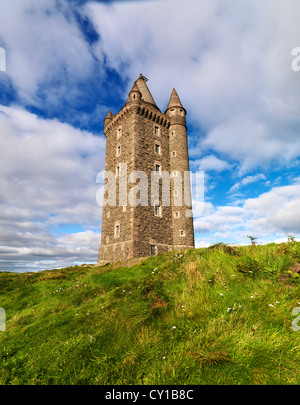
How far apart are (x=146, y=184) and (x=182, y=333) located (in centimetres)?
1967

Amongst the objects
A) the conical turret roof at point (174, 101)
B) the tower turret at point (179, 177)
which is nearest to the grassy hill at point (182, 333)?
the tower turret at point (179, 177)

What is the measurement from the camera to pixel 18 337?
17.1ft

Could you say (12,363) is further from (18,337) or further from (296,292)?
(296,292)

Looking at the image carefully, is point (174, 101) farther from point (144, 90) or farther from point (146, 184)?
point (146, 184)

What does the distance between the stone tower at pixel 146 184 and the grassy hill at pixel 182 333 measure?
14.9 meters

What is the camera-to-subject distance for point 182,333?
3752 mm

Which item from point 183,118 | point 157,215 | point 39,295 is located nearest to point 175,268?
point 39,295

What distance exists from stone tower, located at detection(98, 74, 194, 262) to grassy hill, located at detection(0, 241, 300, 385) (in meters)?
14.9

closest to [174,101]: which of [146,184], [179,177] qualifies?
[179,177]

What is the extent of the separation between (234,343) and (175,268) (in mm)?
3769

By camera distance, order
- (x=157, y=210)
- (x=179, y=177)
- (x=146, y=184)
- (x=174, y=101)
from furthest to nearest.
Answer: (x=174, y=101)
(x=179, y=177)
(x=157, y=210)
(x=146, y=184)

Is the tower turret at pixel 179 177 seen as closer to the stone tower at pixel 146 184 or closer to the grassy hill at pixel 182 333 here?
the stone tower at pixel 146 184

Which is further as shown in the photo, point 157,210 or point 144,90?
point 144,90

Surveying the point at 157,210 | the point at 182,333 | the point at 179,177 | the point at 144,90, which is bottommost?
the point at 182,333
